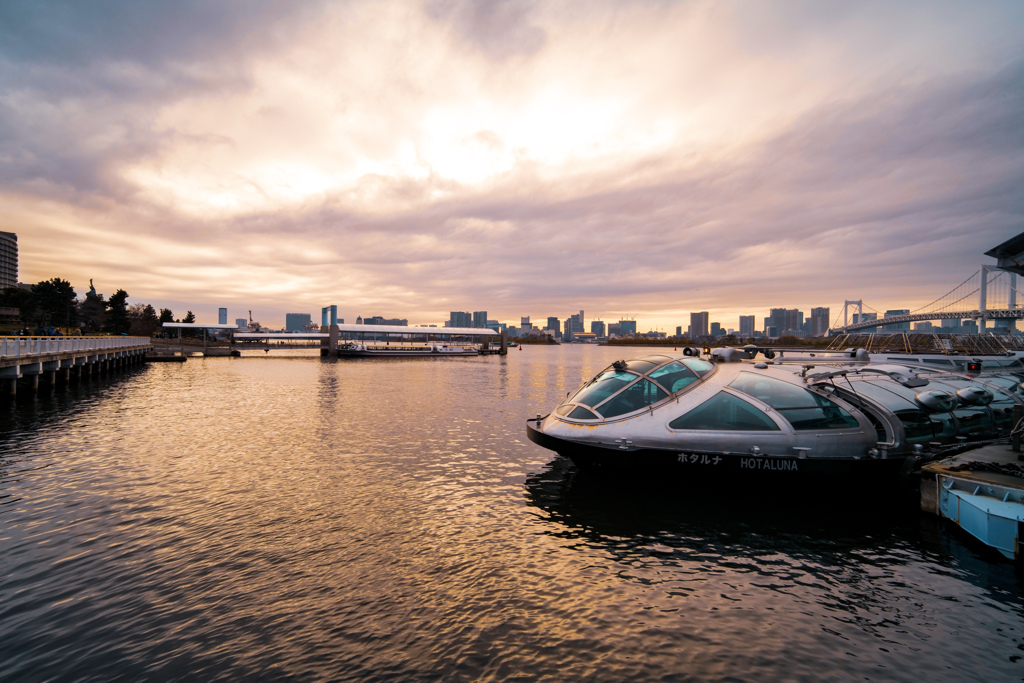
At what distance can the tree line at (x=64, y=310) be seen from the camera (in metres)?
108

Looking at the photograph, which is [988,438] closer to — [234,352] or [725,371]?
[725,371]

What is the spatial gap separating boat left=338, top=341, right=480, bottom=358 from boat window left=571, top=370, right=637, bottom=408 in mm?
107217

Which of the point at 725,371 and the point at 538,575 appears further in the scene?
the point at 725,371

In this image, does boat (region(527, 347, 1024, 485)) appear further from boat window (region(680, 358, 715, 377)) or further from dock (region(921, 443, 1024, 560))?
dock (region(921, 443, 1024, 560))

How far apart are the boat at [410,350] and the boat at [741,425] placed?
355ft

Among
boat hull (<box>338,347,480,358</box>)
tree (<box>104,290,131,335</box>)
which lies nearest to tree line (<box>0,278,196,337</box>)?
tree (<box>104,290,131,335</box>)

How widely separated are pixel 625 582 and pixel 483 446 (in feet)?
40.0

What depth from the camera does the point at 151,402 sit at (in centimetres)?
3284

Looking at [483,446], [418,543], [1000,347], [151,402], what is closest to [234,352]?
[151,402]

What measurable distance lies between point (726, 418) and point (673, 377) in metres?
2.13

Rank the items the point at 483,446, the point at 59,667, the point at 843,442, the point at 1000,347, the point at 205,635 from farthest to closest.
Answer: the point at 1000,347 → the point at 483,446 → the point at 843,442 → the point at 205,635 → the point at 59,667

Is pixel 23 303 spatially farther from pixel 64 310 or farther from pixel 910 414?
pixel 910 414

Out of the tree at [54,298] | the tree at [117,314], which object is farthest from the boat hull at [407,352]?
the tree at [117,314]

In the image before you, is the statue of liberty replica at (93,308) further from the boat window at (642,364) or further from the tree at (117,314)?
the boat window at (642,364)
